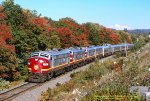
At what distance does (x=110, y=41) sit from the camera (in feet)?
425

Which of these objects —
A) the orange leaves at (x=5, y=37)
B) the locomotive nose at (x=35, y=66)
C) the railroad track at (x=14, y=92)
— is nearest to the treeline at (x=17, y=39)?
the orange leaves at (x=5, y=37)

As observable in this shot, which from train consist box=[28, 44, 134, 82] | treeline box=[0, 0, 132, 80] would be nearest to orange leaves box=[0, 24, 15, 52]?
treeline box=[0, 0, 132, 80]

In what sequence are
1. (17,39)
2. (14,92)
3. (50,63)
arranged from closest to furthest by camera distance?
(14,92), (50,63), (17,39)

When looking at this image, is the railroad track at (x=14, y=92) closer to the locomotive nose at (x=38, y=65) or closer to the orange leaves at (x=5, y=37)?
the locomotive nose at (x=38, y=65)

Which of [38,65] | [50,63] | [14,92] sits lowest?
[14,92]

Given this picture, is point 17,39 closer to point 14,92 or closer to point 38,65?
point 38,65

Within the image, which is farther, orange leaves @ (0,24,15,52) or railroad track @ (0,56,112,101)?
orange leaves @ (0,24,15,52)

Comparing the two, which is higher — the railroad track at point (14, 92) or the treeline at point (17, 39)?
the treeline at point (17, 39)

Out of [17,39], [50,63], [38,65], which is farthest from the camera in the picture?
[17,39]

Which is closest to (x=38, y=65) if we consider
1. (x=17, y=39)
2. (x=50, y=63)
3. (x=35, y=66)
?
(x=35, y=66)

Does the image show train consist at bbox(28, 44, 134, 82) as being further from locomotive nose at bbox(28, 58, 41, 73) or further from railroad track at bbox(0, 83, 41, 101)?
railroad track at bbox(0, 83, 41, 101)

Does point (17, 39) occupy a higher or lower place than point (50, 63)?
higher

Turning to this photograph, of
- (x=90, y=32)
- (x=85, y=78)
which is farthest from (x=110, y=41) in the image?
(x=85, y=78)

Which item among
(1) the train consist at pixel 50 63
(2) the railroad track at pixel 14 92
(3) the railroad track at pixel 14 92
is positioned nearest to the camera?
(2) the railroad track at pixel 14 92
